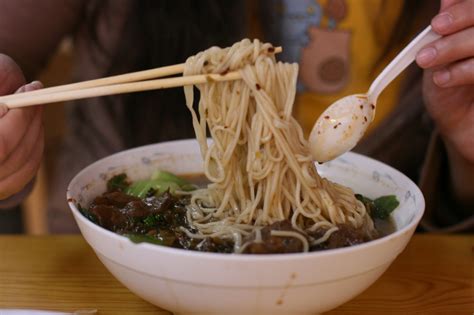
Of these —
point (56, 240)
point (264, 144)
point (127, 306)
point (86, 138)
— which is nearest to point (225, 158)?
point (264, 144)

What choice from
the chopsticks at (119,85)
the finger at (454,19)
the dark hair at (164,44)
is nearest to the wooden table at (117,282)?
the chopsticks at (119,85)

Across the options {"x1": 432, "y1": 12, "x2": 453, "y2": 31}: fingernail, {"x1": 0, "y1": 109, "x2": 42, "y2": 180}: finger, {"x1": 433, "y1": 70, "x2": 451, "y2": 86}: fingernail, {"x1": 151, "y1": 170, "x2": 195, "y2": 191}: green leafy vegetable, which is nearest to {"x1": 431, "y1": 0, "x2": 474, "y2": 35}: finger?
{"x1": 432, "y1": 12, "x2": 453, "y2": 31}: fingernail

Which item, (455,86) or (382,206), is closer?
(382,206)

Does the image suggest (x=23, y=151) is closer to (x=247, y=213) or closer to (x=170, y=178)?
(x=170, y=178)

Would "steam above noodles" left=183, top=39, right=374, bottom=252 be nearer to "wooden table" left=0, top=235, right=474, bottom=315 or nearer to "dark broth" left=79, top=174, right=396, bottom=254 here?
"dark broth" left=79, top=174, right=396, bottom=254

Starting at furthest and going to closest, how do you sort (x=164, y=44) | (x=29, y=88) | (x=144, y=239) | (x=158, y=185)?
(x=164, y=44) < (x=158, y=185) < (x=29, y=88) < (x=144, y=239)

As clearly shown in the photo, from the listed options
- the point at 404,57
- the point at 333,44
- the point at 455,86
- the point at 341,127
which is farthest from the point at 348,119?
the point at 333,44

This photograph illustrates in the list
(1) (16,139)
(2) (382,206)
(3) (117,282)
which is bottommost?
(3) (117,282)

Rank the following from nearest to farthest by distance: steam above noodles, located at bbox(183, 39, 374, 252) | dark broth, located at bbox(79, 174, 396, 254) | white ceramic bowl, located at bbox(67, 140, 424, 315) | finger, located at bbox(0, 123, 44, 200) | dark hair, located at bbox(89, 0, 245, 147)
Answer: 1. white ceramic bowl, located at bbox(67, 140, 424, 315)
2. dark broth, located at bbox(79, 174, 396, 254)
3. steam above noodles, located at bbox(183, 39, 374, 252)
4. finger, located at bbox(0, 123, 44, 200)
5. dark hair, located at bbox(89, 0, 245, 147)

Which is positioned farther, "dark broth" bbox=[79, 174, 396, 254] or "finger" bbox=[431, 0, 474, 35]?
"finger" bbox=[431, 0, 474, 35]
